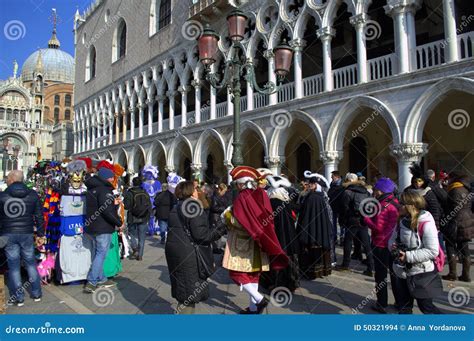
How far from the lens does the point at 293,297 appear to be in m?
4.50

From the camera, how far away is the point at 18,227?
13.5ft

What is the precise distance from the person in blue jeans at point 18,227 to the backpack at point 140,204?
2.49m

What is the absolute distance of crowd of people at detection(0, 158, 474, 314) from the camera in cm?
339

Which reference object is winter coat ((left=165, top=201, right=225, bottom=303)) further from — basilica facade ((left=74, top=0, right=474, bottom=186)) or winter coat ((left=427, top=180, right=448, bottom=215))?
basilica facade ((left=74, top=0, right=474, bottom=186))

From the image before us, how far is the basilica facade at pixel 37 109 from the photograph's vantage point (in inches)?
1789

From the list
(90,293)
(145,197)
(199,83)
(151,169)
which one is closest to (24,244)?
(90,293)

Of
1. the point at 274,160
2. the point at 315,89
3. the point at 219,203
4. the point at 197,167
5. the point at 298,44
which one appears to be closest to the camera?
the point at 219,203

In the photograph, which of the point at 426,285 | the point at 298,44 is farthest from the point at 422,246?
the point at 298,44

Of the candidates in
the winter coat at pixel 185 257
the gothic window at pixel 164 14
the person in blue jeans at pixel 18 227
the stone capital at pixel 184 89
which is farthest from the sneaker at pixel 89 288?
the gothic window at pixel 164 14

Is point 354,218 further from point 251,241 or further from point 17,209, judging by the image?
point 17,209

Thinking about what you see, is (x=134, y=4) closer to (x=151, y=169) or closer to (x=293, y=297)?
(x=151, y=169)

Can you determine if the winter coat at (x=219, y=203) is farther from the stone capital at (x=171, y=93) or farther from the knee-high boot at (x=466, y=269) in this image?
the stone capital at (x=171, y=93)

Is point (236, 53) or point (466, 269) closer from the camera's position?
point (466, 269)

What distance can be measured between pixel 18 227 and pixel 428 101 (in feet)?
32.1
